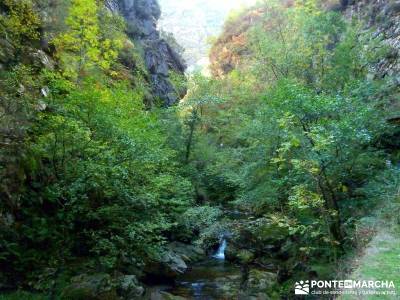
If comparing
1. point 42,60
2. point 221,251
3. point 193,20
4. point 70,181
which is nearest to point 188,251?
point 221,251

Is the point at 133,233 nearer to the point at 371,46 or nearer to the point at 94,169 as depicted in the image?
the point at 94,169

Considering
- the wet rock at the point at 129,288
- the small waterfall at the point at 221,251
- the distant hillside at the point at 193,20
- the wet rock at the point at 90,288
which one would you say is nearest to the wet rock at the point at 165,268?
the wet rock at the point at 129,288

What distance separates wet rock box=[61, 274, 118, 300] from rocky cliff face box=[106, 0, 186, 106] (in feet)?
78.4

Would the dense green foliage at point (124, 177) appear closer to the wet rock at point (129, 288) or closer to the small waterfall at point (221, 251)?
the wet rock at point (129, 288)

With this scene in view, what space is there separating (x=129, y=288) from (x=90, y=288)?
1652 millimetres

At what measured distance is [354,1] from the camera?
3191 cm

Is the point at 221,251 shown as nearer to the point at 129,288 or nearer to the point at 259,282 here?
the point at 259,282

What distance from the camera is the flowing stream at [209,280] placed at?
45.8ft

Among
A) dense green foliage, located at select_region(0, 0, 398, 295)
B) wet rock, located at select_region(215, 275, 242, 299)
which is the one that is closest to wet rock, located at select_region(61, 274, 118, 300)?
dense green foliage, located at select_region(0, 0, 398, 295)

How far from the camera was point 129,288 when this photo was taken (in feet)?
40.2

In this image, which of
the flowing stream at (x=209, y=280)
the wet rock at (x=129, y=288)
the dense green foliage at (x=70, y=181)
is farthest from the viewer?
the flowing stream at (x=209, y=280)

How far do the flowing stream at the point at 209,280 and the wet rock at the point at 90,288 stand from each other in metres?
3.34

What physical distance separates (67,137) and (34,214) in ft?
8.44

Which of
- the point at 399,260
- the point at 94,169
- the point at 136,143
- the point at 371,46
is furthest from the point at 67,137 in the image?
the point at 371,46
